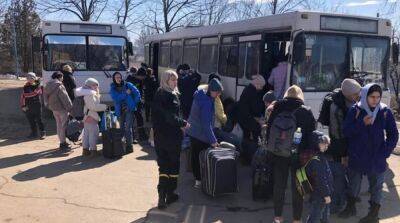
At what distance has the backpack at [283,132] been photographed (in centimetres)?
521

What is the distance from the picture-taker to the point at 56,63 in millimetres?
13023

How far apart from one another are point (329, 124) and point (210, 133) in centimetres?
160

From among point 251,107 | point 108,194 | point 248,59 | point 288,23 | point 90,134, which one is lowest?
point 108,194

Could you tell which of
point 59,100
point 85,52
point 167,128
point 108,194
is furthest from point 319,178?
point 85,52

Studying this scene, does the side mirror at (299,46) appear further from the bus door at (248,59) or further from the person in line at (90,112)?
the person in line at (90,112)

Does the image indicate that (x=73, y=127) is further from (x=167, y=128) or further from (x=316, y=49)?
(x=316, y=49)

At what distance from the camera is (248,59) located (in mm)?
10359

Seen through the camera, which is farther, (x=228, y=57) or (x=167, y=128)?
Answer: (x=228, y=57)

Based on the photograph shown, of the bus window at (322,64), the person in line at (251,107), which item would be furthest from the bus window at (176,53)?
the person in line at (251,107)

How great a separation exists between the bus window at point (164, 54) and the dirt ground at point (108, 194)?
803 cm

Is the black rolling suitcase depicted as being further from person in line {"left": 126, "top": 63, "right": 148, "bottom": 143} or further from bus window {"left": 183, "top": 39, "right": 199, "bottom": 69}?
bus window {"left": 183, "top": 39, "right": 199, "bottom": 69}

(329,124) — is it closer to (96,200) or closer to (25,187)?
(96,200)

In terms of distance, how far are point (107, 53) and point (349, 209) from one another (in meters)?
9.28

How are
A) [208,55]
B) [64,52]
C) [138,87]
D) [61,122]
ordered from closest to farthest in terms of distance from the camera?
1. [61,122]
2. [138,87]
3. [208,55]
4. [64,52]
